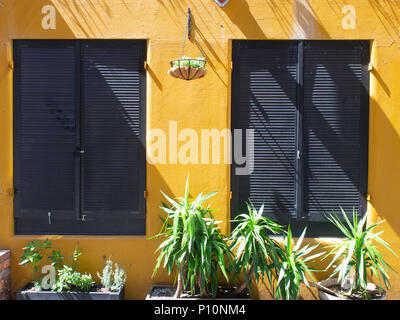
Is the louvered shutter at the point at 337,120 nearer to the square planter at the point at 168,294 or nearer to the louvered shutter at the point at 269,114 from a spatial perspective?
the louvered shutter at the point at 269,114

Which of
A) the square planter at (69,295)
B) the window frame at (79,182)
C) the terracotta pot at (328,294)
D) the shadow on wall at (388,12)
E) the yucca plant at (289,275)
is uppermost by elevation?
the shadow on wall at (388,12)

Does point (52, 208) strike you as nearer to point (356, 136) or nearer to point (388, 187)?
point (356, 136)

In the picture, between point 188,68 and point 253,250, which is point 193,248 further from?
point 188,68

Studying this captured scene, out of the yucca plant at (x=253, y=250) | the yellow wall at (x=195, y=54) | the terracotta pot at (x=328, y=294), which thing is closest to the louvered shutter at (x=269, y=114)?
Result: the yellow wall at (x=195, y=54)

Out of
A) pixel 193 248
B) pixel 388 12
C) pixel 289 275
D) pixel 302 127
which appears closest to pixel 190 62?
pixel 302 127

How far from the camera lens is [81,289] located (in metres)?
4.01

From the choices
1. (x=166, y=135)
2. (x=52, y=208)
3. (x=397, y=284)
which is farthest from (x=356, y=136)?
(x=52, y=208)

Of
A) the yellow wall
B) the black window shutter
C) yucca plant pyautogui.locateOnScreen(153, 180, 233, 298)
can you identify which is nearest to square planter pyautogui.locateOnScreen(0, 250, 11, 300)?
the yellow wall

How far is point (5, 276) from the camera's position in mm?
4121

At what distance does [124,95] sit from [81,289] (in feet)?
7.47

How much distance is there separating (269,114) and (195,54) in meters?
1.13

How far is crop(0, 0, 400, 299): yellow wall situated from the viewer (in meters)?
4.23

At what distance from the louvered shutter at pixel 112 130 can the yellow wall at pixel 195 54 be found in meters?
0.16

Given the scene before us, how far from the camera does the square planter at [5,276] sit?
4027mm
